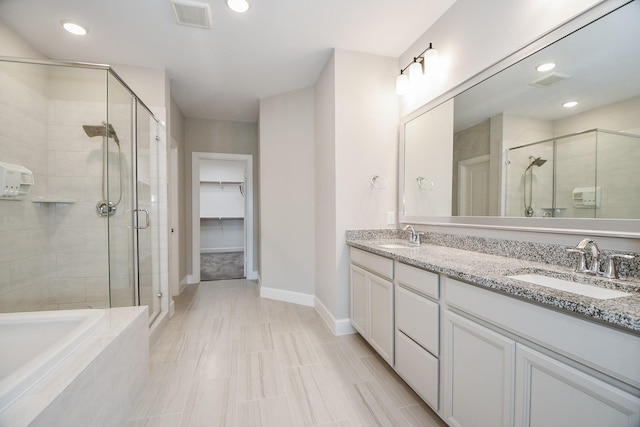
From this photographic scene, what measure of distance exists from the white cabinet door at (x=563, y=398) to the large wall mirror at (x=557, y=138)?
2.28 feet

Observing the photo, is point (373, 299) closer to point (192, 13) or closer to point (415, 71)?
point (415, 71)

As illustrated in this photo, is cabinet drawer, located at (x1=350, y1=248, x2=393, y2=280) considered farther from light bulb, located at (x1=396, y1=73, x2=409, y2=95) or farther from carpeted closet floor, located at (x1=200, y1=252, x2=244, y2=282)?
carpeted closet floor, located at (x1=200, y1=252, x2=244, y2=282)

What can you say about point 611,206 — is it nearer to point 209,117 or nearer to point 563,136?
point 563,136

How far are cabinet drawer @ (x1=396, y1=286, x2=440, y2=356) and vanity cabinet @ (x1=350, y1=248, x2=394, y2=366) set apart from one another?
111 millimetres

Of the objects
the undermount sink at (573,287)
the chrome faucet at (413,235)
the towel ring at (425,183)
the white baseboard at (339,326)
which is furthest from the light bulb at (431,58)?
the white baseboard at (339,326)

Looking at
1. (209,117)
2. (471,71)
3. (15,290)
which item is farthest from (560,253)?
(209,117)

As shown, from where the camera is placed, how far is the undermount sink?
0.95 meters

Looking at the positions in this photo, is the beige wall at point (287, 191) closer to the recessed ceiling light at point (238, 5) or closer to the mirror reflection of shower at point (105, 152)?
the recessed ceiling light at point (238, 5)

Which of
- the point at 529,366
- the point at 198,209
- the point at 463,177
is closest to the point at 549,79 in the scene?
the point at 463,177

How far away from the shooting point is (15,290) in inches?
82.8

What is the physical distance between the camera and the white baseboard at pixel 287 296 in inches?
128

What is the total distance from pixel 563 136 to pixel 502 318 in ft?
3.17

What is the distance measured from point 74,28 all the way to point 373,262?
3034 millimetres

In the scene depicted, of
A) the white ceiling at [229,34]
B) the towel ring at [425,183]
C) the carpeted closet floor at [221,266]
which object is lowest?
the carpeted closet floor at [221,266]
